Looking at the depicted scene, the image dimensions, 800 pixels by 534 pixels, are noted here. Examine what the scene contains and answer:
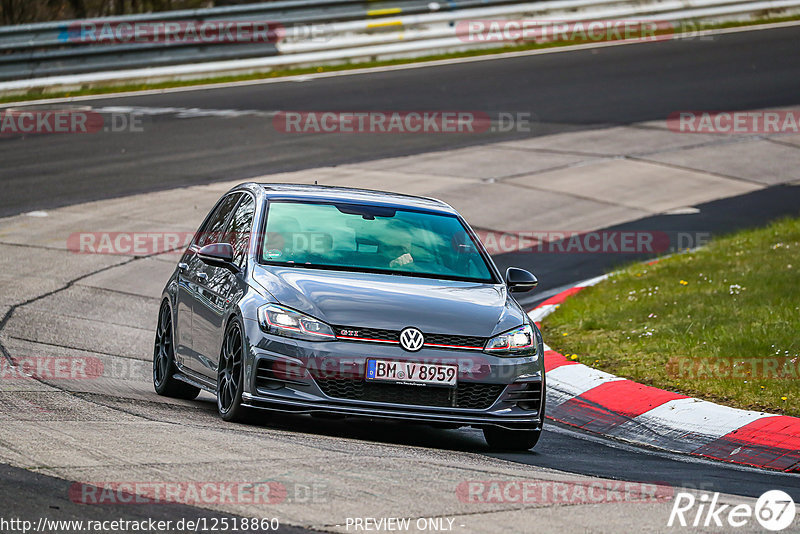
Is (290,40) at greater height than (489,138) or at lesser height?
greater

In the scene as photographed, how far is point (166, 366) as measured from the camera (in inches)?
361

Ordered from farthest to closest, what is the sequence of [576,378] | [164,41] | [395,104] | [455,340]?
[164,41], [395,104], [576,378], [455,340]

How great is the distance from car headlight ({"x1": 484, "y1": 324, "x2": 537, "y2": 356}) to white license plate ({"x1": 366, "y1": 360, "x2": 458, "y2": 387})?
0.34m

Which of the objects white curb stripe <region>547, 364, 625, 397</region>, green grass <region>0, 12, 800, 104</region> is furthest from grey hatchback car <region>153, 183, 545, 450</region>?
green grass <region>0, 12, 800, 104</region>

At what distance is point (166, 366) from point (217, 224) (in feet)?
3.56

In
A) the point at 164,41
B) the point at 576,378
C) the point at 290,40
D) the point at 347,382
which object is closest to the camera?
the point at 347,382

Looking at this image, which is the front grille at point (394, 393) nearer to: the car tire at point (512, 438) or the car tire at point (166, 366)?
the car tire at point (512, 438)

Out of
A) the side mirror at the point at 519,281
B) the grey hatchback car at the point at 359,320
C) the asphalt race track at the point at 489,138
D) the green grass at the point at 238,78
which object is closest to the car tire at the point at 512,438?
the grey hatchback car at the point at 359,320

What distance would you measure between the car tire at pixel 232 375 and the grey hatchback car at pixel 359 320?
1cm

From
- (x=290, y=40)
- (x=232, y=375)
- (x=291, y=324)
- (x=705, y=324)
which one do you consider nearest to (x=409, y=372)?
(x=291, y=324)

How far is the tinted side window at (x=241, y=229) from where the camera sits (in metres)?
8.37

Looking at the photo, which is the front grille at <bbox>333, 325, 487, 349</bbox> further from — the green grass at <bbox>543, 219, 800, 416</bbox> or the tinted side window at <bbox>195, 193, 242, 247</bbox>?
the green grass at <bbox>543, 219, 800, 416</bbox>

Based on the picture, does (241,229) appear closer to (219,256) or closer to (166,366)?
(219,256)

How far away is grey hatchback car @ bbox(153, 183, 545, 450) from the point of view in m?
7.29
